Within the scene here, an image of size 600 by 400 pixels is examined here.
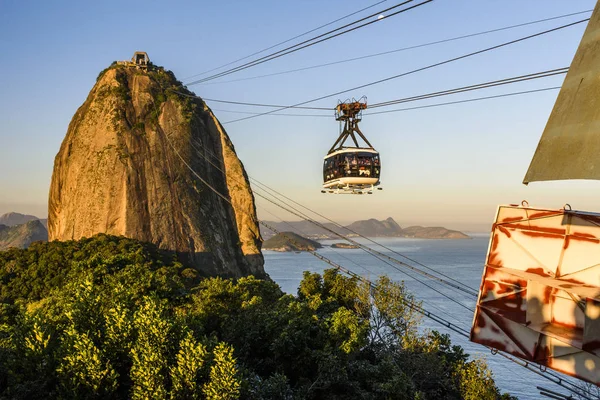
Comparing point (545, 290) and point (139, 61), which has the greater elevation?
point (139, 61)

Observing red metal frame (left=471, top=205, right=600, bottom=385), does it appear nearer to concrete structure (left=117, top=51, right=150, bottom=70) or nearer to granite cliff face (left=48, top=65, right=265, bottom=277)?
granite cliff face (left=48, top=65, right=265, bottom=277)

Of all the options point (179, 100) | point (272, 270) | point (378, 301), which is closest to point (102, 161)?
point (179, 100)

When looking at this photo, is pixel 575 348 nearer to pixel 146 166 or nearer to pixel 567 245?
pixel 567 245

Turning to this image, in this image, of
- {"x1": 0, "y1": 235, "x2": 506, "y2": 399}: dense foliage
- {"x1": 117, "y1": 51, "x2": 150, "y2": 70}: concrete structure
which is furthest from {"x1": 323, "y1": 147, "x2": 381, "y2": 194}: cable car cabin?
{"x1": 117, "y1": 51, "x2": 150, "y2": 70}: concrete structure

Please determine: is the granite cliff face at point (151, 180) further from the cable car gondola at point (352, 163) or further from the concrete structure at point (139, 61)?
the cable car gondola at point (352, 163)

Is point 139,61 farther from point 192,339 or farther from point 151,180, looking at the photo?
point 192,339

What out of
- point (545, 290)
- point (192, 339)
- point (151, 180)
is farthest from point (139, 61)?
point (545, 290)

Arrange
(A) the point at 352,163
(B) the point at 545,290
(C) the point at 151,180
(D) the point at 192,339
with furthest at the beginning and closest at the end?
(C) the point at 151,180 < (A) the point at 352,163 < (D) the point at 192,339 < (B) the point at 545,290
